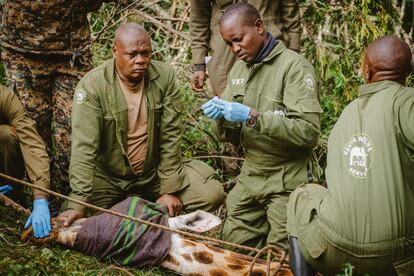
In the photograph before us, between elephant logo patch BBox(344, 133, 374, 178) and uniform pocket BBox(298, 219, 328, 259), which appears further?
uniform pocket BBox(298, 219, 328, 259)

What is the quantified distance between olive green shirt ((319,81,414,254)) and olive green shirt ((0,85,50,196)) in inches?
78.8

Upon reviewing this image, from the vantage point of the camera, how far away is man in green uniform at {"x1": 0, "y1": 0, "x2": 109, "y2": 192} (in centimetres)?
420

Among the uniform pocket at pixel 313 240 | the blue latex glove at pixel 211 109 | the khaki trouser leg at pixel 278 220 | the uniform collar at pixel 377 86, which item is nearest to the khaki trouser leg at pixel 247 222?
the khaki trouser leg at pixel 278 220

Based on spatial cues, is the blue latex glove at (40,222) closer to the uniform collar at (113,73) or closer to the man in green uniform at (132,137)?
the man in green uniform at (132,137)

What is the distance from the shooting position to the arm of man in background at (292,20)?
4.48 m

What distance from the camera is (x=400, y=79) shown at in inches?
113

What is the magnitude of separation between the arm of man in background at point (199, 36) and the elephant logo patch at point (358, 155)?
6.96 ft

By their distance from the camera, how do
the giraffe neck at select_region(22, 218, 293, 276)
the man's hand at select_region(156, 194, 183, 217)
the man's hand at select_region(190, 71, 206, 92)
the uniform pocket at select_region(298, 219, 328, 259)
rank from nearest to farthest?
the uniform pocket at select_region(298, 219, 328, 259)
the giraffe neck at select_region(22, 218, 293, 276)
the man's hand at select_region(156, 194, 183, 217)
the man's hand at select_region(190, 71, 206, 92)

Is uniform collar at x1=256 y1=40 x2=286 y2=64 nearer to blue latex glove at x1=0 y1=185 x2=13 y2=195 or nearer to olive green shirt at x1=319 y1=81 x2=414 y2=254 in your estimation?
olive green shirt at x1=319 y1=81 x2=414 y2=254

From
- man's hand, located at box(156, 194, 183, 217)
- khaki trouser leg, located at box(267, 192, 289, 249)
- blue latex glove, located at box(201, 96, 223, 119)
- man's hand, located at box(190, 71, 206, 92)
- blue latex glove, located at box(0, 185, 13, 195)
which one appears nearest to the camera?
blue latex glove, located at box(201, 96, 223, 119)

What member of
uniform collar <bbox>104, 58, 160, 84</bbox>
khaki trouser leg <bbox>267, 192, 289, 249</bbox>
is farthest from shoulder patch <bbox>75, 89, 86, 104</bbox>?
khaki trouser leg <bbox>267, 192, 289, 249</bbox>

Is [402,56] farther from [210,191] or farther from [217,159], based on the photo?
[217,159]

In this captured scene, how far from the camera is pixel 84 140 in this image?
393 centimetres

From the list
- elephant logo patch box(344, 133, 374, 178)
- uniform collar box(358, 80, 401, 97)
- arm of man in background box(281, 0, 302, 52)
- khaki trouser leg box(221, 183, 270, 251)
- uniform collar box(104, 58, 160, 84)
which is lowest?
khaki trouser leg box(221, 183, 270, 251)
